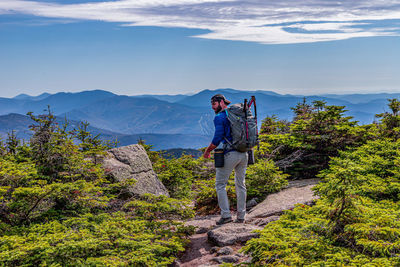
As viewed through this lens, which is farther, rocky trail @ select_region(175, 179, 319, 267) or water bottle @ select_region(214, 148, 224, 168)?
water bottle @ select_region(214, 148, 224, 168)

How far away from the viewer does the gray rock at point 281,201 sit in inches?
302

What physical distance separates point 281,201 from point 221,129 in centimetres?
310

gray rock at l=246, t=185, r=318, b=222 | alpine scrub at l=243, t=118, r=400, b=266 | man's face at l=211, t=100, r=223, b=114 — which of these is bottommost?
gray rock at l=246, t=185, r=318, b=222

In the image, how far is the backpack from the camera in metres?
6.61

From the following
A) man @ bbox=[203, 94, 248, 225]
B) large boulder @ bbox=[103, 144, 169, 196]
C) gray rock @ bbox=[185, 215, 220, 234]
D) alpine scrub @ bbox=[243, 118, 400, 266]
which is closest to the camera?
alpine scrub @ bbox=[243, 118, 400, 266]

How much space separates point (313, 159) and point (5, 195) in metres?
9.66

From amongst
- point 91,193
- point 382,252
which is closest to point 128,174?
point 91,193

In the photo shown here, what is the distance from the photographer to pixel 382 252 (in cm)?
381

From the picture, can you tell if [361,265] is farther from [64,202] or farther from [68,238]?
[64,202]

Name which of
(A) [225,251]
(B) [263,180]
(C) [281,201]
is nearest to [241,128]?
(A) [225,251]

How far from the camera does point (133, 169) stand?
9.82m

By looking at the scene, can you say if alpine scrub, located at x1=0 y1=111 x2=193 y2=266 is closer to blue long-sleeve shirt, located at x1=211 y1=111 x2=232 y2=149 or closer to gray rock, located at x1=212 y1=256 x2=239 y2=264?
gray rock, located at x1=212 y1=256 x2=239 y2=264

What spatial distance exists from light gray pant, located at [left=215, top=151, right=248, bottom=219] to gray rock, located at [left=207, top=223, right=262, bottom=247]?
19.9 inches

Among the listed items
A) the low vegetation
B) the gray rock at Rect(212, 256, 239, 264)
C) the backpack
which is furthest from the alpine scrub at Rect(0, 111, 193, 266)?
the backpack
